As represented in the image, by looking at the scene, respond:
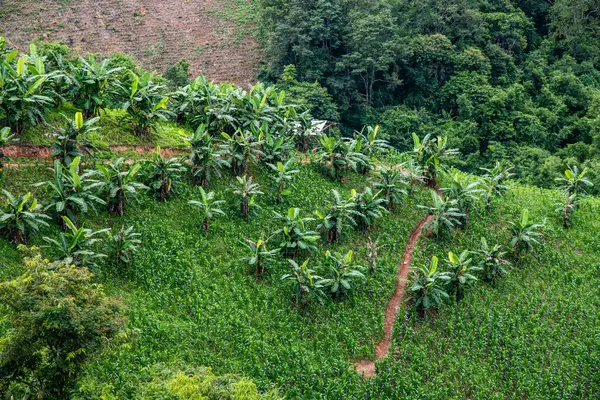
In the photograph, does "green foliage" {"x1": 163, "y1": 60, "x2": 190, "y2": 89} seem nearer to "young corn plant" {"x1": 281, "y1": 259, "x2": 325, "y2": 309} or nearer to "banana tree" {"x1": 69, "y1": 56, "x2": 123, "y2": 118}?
"banana tree" {"x1": 69, "y1": 56, "x2": 123, "y2": 118}

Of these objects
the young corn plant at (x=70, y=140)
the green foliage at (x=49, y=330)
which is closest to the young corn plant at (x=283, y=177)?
the young corn plant at (x=70, y=140)

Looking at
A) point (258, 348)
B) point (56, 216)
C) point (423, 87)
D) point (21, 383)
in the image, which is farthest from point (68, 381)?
point (423, 87)

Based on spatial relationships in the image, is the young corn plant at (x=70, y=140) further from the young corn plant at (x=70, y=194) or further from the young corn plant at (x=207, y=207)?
the young corn plant at (x=207, y=207)

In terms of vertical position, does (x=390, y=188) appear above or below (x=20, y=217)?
below

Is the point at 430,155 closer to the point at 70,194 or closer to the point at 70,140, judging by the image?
the point at 70,140

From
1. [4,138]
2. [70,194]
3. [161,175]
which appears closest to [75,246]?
[70,194]

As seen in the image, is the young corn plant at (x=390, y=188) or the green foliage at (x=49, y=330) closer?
the green foliage at (x=49, y=330)
